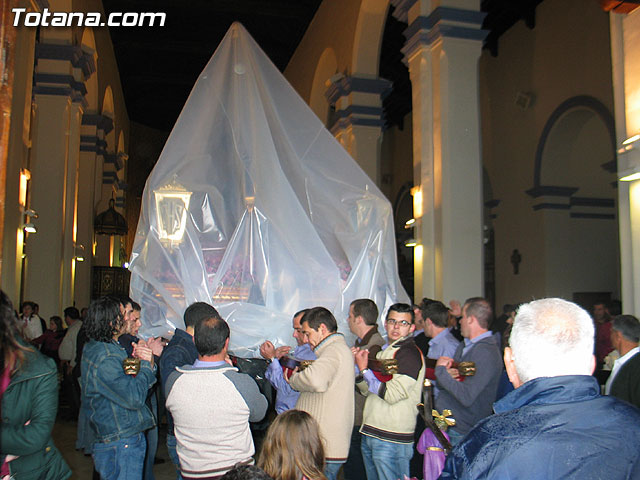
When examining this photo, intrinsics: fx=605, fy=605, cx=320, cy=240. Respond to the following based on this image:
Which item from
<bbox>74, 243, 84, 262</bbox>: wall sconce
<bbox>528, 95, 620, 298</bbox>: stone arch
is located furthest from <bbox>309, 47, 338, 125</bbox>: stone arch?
<bbox>74, 243, 84, 262</bbox>: wall sconce

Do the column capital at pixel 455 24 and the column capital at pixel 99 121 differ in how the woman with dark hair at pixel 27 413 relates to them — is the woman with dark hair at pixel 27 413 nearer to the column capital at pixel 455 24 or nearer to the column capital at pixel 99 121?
the column capital at pixel 455 24

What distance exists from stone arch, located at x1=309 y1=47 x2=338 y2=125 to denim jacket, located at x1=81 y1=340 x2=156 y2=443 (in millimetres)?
10518

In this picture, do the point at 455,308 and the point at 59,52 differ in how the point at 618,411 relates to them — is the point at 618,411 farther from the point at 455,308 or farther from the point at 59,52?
the point at 59,52

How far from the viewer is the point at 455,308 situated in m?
6.61

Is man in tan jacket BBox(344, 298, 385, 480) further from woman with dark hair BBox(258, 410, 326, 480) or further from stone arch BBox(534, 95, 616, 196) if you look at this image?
stone arch BBox(534, 95, 616, 196)

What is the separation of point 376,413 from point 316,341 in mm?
639

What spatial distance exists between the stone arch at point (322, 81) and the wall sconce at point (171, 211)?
9.80 m

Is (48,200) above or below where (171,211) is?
above

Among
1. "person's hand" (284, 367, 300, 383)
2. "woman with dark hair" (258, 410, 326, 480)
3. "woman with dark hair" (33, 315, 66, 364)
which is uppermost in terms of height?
"person's hand" (284, 367, 300, 383)

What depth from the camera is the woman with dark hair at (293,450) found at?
1.96 metres

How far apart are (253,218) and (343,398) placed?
1040 mm

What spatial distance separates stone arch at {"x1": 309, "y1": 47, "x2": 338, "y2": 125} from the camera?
12.7m

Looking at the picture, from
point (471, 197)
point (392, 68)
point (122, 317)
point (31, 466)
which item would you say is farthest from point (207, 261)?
point (392, 68)

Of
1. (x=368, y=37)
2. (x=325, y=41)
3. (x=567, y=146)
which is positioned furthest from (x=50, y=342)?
(x=567, y=146)
